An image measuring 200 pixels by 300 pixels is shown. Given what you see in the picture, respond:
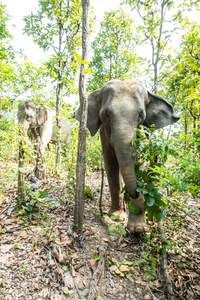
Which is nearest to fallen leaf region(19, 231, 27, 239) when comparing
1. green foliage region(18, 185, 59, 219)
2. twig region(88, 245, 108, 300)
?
green foliage region(18, 185, 59, 219)

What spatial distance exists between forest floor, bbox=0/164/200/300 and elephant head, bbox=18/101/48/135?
8.14ft

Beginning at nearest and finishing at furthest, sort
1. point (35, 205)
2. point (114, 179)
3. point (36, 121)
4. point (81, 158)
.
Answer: point (81, 158) → point (35, 205) → point (114, 179) → point (36, 121)

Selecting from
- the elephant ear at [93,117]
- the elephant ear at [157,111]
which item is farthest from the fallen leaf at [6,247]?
the elephant ear at [157,111]

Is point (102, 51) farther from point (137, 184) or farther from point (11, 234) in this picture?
point (11, 234)

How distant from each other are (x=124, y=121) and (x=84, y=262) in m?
2.04

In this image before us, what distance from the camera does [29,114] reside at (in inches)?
215

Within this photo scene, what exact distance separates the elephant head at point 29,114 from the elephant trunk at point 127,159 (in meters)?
2.85

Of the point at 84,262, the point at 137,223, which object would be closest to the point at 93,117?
the point at 137,223

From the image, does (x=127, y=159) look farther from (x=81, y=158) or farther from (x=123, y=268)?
(x=123, y=268)

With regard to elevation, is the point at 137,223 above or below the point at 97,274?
above

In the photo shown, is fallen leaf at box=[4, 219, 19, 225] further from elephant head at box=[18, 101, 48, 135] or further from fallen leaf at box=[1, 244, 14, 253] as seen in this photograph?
elephant head at box=[18, 101, 48, 135]

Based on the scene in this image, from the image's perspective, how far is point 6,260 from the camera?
2.28m

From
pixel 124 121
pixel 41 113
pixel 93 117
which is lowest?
pixel 124 121

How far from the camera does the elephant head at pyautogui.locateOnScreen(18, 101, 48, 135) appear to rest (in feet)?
16.8
